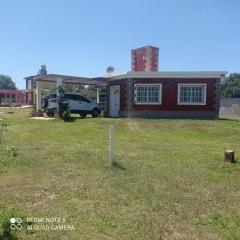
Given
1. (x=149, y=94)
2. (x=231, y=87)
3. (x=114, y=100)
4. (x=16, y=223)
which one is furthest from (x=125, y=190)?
(x=231, y=87)

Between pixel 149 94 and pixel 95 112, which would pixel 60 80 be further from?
pixel 149 94

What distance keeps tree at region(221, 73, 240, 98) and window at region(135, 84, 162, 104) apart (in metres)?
54.6

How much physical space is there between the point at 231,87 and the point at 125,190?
253ft

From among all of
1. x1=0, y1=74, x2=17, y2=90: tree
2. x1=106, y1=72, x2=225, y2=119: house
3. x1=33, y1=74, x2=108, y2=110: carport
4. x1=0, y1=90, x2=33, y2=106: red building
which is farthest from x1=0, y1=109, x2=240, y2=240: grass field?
x1=0, y1=74, x2=17, y2=90: tree

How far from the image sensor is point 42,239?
5.63 meters

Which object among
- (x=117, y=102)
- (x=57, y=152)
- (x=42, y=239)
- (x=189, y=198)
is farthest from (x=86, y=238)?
(x=117, y=102)

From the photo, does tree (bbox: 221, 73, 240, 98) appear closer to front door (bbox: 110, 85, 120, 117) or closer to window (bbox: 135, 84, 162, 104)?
front door (bbox: 110, 85, 120, 117)

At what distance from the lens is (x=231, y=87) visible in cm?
8169

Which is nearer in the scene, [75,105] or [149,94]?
[149,94]

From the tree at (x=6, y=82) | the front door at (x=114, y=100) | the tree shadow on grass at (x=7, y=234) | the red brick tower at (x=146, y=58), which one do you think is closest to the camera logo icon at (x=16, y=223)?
the tree shadow on grass at (x=7, y=234)

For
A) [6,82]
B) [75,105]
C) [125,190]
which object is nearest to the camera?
[125,190]

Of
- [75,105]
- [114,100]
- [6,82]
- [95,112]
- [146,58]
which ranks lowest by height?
[95,112]

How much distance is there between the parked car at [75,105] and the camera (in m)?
26.7

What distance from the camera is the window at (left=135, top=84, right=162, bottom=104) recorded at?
86.9ft
